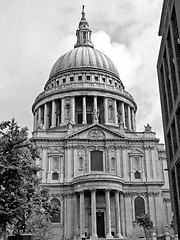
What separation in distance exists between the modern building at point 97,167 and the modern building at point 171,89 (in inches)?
976

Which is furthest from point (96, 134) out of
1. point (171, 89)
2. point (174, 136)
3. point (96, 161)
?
point (171, 89)

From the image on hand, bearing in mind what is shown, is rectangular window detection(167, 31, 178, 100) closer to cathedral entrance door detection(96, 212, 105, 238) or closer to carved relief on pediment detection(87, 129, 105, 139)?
cathedral entrance door detection(96, 212, 105, 238)

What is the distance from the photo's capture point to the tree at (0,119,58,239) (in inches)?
853

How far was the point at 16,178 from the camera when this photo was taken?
22.1m

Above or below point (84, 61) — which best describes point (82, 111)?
below

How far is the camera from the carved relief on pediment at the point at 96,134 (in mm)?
61969

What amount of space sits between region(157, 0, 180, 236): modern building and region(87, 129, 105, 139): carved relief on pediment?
29.5 metres

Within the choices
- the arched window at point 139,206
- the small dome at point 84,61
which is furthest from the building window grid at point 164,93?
the small dome at point 84,61

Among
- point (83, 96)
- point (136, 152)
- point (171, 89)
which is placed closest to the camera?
point (171, 89)

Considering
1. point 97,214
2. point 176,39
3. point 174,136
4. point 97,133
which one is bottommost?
point 97,214

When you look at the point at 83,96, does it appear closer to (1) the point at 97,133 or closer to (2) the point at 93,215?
(1) the point at 97,133

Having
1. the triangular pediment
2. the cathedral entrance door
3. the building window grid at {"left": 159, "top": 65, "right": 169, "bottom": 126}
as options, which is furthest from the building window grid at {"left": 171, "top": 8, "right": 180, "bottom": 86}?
the triangular pediment

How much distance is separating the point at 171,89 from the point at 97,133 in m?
34.7

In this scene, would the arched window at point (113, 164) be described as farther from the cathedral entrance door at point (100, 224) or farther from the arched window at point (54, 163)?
the arched window at point (54, 163)
